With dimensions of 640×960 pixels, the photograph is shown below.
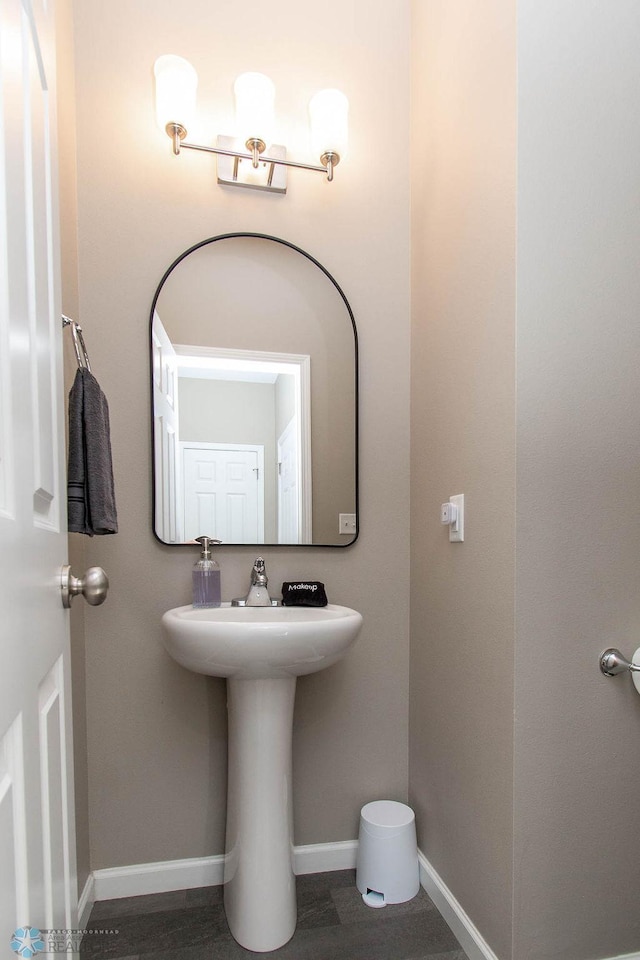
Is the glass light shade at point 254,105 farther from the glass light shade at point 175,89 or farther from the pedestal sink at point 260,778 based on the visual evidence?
the pedestal sink at point 260,778

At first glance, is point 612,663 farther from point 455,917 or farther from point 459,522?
point 455,917

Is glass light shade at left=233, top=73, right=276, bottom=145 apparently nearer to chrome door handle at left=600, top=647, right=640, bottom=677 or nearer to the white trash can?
chrome door handle at left=600, top=647, right=640, bottom=677

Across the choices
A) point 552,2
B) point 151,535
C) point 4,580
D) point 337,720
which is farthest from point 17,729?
point 552,2

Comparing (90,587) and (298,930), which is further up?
(90,587)

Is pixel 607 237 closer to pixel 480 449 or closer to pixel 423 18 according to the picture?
pixel 480 449

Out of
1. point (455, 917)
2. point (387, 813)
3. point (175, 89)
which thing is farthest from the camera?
point (387, 813)

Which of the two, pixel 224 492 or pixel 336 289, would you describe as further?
pixel 336 289

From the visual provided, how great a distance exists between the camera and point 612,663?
4.16ft

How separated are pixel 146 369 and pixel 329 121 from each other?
35.7 inches

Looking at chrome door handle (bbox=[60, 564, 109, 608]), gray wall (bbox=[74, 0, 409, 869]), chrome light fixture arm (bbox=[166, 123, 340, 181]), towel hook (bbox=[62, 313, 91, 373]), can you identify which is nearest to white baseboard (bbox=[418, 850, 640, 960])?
gray wall (bbox=[74, 0, 409, 869])

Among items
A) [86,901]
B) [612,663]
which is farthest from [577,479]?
[86,901]

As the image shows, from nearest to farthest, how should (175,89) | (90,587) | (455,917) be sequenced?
(90,587) → (455,917) → (175,89)

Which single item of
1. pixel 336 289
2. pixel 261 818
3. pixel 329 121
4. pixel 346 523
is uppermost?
pixel 329 121

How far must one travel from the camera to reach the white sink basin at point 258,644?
4.24ft
